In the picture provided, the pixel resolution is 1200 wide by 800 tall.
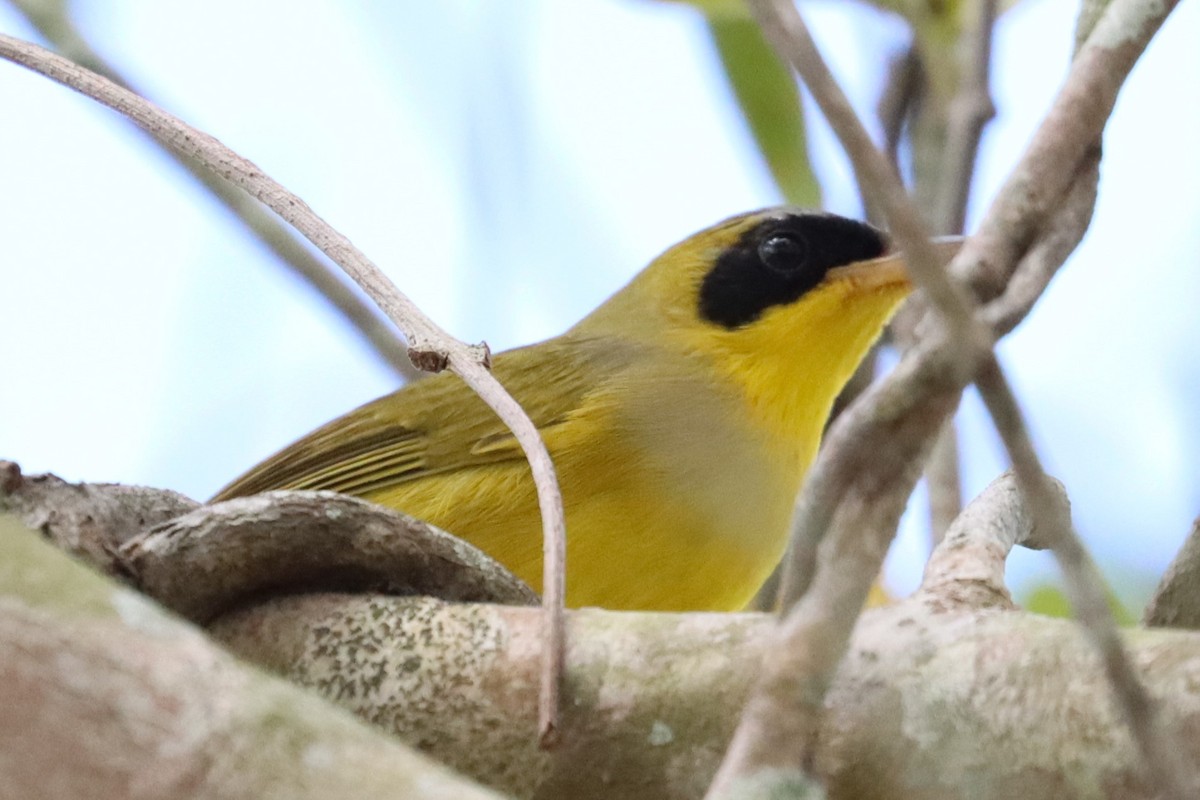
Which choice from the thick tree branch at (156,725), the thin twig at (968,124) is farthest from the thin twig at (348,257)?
the thin twig at (968,124)

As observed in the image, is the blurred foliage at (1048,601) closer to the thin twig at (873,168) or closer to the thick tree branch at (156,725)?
the thin twig at (873,168)

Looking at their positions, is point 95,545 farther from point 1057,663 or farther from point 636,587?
point 636,587

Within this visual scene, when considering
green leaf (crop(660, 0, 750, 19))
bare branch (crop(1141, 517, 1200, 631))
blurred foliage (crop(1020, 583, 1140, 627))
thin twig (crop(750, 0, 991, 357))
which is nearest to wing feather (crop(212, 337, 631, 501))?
green leaf (crop(660, 0, 750, 19))

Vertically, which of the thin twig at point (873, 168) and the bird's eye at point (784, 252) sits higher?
the bird's eye at point (784, 252)

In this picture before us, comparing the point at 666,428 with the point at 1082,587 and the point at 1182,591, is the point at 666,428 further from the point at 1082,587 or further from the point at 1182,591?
the point at 1082,587

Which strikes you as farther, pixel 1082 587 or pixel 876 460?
pixel 876 460

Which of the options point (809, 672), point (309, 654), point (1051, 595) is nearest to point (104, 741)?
point (809, 672)

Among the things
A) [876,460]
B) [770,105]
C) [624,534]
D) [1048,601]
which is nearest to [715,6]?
[770,105]
